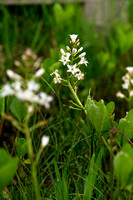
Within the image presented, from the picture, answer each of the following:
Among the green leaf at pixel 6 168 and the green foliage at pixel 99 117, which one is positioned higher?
the green foliage at pixel 99 117

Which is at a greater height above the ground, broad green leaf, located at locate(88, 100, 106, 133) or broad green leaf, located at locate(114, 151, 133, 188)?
broad green leaf, located at locate(88, 100, 106, 133)

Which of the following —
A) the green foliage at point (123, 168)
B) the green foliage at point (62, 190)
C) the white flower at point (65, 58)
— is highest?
the white flower at point (65, 58)

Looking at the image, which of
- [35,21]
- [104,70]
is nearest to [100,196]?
[104,70]

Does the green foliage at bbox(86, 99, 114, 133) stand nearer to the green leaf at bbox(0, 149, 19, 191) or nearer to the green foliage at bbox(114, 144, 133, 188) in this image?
the green foliage at bbox(114, 144, 133, 188)

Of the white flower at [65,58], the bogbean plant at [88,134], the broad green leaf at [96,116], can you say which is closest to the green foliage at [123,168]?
the bogbean plant at [88,134]

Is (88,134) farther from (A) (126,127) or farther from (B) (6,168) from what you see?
(B) (6,168)

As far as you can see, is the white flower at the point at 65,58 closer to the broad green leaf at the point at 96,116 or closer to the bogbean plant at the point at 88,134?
the bogbean plant at the point at 88,134

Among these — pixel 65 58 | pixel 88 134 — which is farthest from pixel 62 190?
pixel 65 58

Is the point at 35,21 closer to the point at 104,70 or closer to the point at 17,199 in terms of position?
the point at 104,70

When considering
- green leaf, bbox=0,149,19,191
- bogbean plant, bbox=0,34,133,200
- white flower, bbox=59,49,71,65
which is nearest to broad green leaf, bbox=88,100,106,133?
bogbean plant, bbox=0,34,133,200
